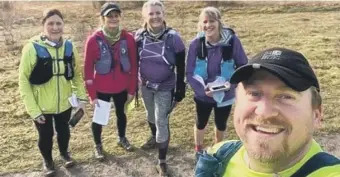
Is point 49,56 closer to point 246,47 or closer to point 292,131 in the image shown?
point 292,131

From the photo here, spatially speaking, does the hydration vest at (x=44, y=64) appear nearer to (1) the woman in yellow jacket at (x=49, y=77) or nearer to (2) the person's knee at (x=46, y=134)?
(1) the woman in yellow jacket at (x=49, y=77)

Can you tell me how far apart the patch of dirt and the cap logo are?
3.56 metres

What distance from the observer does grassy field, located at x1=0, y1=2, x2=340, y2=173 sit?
5.66 meters

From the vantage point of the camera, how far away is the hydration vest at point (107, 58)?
185 inches

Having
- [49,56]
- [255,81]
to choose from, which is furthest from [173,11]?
[255,81]

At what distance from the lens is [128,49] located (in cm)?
477

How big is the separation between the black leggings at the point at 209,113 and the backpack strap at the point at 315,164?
3235mm

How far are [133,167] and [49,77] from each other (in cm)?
137

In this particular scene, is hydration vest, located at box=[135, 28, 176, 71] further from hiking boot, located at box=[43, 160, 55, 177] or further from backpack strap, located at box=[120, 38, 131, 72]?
hiking boot, located at box=[43, 160, 55, 177]

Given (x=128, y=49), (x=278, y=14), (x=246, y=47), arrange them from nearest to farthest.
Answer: (x=128, y=49)
(x=246, y=47)
(x=278, y=14)

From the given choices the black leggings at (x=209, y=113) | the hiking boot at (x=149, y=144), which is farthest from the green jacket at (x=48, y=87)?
the black leggings at (x=209, y=113)

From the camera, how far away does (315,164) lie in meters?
1.49

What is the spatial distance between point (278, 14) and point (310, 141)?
41.6 feet

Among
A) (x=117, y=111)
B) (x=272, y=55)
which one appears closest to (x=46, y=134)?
(x=117, y=111)
